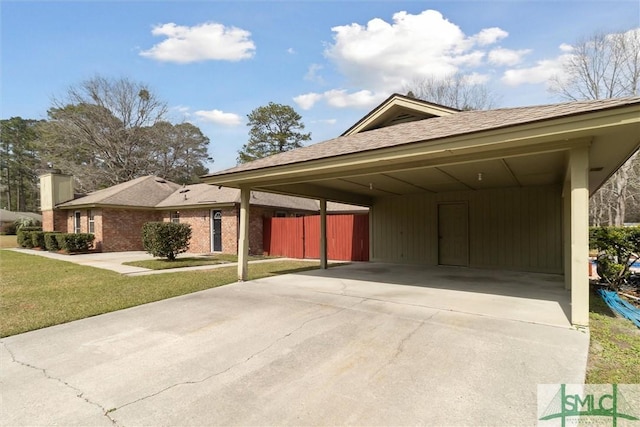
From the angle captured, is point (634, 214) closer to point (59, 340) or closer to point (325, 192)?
point (325, 192)

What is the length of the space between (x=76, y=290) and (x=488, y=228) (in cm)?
1198

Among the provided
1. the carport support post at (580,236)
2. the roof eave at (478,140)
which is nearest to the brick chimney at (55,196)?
the roof eave at (478,140)

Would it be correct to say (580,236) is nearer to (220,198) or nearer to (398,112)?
(398,112)

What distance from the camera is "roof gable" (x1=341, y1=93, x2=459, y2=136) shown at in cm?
977

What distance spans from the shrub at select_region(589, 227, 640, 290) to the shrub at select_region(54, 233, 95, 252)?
70.1 ft

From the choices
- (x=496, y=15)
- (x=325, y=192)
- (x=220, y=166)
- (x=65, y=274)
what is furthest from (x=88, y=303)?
(x=220, y=166)

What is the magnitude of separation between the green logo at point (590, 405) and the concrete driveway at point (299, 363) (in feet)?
0.53

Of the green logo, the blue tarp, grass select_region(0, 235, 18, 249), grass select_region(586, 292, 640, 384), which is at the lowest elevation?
grass select_region(0, 235, 18, 249)

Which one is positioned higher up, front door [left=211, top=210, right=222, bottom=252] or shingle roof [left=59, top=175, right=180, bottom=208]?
shingle roof [left=59, top=175, right=180, bottom=208]

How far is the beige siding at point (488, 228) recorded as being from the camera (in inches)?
393

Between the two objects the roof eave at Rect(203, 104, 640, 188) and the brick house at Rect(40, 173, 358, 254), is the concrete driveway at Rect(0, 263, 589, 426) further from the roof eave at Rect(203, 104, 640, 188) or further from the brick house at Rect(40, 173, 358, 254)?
the brick house at Rect(40, 173, 358, 254)

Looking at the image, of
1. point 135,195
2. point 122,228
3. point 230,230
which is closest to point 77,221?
point 122,228

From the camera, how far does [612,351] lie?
12.5 feet

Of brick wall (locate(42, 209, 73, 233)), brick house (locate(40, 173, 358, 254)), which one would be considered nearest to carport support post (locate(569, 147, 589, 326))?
brick house (locate(40, 173, 358, 254))
